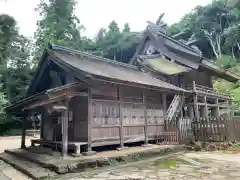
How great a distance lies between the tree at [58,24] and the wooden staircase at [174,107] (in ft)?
84.7

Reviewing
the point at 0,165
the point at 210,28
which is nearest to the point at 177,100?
the point at 0,165

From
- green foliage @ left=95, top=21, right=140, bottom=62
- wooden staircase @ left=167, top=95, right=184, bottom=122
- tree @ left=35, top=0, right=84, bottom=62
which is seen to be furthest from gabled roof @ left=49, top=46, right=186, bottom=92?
green foliage @ left=95, top=21, right=140, bottom=62

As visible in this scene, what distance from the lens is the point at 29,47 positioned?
35.0 m

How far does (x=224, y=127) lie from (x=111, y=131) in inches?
255

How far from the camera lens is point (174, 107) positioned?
14422 millimetres

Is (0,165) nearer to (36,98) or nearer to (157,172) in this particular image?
(36,98)

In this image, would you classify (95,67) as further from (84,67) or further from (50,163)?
(50,163)

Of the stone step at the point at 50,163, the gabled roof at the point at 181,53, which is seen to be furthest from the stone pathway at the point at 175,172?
the gabled roof at the point at 181,53

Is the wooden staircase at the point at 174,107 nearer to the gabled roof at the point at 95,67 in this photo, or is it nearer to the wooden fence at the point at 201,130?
the wooden fence at the point at 201,130

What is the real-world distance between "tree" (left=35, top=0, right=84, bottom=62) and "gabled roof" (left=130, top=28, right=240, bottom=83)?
1978cm

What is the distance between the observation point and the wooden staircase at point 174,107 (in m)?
14.1

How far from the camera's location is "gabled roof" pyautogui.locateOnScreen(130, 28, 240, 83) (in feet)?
58.9

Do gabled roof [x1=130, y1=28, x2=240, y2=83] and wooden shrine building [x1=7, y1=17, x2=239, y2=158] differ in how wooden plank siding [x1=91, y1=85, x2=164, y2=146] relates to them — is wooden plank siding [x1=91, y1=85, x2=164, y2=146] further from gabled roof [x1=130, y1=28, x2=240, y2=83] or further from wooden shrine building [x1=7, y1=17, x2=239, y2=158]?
gabled roof [x1=130, y1=28, x2=240, y2=83]

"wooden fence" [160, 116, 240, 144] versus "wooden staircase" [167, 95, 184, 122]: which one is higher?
"wooden staircase" [167, 95, 184, 122]
